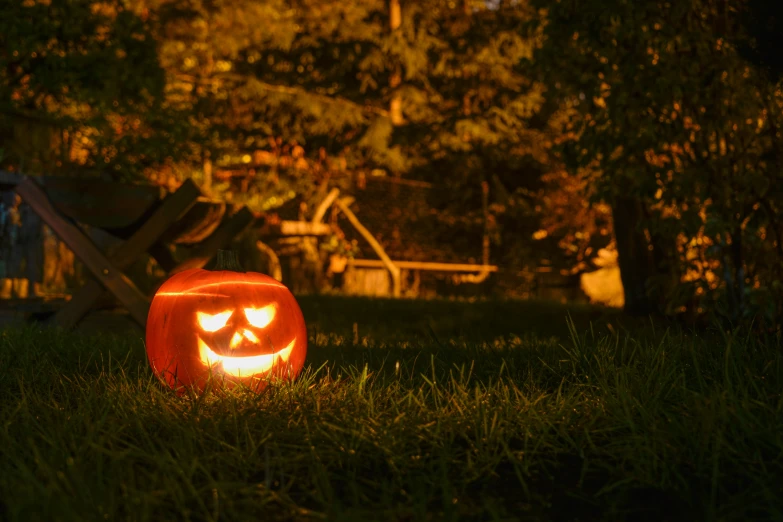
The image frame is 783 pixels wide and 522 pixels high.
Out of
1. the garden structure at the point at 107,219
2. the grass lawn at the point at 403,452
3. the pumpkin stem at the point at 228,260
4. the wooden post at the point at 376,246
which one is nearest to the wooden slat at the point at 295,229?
the wooden post at the point at 376,246

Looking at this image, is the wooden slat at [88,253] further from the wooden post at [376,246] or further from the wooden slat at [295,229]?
the wooden post at [376,246]

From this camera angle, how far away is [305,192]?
704 inches

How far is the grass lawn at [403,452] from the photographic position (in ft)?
6.21

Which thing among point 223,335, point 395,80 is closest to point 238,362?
point 223,335

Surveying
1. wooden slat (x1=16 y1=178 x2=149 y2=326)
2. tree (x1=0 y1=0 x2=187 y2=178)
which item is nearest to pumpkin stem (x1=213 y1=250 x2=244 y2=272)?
wooden slat (x1=16 y1=178 x2=149 y2=326)

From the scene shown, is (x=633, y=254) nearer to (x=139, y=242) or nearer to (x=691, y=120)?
(x=691, y=120)

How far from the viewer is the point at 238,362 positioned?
329cm

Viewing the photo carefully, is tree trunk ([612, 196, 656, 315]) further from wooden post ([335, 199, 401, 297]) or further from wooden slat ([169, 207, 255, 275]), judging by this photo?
wooden post ([335, 199, 401, 297])

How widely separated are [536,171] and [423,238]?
17.1 ft

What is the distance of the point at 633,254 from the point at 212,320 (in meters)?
5.60

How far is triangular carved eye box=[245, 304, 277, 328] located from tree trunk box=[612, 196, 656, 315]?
17.2ft

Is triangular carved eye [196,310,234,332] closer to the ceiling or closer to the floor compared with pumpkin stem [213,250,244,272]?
closer to the floor

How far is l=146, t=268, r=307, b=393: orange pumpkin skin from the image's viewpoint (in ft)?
10.7

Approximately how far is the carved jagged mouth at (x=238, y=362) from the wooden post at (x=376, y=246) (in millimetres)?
10915
